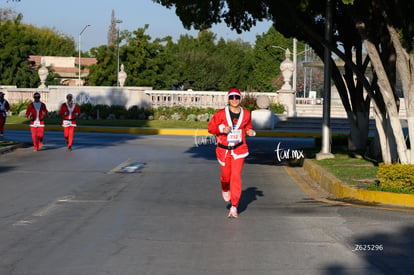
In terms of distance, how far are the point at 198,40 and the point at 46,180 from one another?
320 ft

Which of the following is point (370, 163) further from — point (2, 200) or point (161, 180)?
point (2, 200)

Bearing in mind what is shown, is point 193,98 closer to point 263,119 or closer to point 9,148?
point 263,119

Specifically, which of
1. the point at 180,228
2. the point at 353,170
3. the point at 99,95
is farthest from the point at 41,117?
the point at 99,95

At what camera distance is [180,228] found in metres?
10.0

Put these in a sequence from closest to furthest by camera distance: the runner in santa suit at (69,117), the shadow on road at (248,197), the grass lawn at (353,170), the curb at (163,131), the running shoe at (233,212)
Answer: the running shoe at (233,212) < the shadow on road at (248,197) < the grass lawn at (353,170) < the runner in santa suit at (69,117) < the curb at (163,131)

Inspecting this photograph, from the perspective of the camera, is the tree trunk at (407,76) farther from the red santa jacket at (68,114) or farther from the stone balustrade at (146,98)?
the stone balustrade at (146,98)

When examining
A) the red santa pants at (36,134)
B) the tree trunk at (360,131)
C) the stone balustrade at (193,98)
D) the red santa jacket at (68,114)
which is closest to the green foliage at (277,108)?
the stone balustrade at (193,98)

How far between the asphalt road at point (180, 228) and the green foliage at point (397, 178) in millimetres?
1062

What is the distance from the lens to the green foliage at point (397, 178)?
1270cm

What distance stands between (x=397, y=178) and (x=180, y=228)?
4.41 metres

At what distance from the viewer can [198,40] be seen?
368 ft

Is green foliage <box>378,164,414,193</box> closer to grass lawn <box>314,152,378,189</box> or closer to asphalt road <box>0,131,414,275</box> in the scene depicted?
grass lawn <box>314,152,378,189</box>

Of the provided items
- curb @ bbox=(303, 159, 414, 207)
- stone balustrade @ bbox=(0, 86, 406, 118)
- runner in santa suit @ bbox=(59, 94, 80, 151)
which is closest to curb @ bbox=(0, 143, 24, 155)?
runner in santa suit @ bbox=(59, 94, 80, 151)

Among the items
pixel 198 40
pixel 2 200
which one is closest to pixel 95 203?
pixel 2 200
